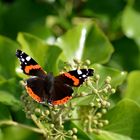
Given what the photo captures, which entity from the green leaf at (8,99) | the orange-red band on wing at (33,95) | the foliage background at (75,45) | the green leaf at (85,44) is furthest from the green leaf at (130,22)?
the orange-red band on wing at (33,95)

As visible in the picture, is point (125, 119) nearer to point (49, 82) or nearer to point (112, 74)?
point (112, 74)

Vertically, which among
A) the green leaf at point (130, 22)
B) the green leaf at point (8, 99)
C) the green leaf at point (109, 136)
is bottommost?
the green leaf at point (109, 136)

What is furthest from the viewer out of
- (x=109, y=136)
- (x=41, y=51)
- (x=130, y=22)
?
(x=130, y=22)

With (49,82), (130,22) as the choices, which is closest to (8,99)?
A: (49,82)

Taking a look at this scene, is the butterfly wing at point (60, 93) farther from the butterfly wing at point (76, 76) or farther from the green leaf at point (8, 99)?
the green leaf at point (8, 99)

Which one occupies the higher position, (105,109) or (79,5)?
(79,5)

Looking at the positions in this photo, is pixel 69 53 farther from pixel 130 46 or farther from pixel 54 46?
pixel 130 46

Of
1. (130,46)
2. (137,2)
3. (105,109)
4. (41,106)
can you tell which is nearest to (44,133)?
(41,106)
